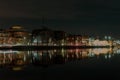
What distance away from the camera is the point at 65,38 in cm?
17338

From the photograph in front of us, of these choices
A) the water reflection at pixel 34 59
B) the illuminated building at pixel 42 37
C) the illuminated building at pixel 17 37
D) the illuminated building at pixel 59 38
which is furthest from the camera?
the illuminated building at pixel 59 38

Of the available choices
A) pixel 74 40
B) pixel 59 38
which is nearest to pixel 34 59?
pixel 59 38

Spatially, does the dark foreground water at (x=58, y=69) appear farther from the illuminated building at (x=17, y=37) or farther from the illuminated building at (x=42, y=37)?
the illuminated building at (x=42, y=37)

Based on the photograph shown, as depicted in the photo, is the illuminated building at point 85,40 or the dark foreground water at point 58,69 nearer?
the dark foreground water at point 58,69

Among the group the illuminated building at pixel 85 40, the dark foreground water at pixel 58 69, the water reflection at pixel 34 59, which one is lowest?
the dark foreground water at pixel 58 69

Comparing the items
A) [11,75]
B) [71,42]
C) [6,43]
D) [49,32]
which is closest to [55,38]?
[49,32]

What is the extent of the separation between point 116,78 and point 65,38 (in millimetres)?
146137

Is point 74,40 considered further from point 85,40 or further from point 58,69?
point 58,69

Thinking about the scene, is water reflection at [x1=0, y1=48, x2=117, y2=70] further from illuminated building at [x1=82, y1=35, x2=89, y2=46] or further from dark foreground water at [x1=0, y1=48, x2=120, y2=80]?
illuminated building at [x1=82, y1=35, x2=89, y2=46]

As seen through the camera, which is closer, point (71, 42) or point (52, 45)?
point (52, 45)

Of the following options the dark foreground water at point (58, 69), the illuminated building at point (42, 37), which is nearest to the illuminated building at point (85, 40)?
the illuminated building at point (42, 37)

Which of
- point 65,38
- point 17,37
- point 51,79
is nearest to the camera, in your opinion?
point 51,79

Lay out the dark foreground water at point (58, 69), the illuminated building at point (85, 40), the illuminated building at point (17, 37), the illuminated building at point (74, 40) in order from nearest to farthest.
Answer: the dark foreground water at point (58, 69) < the illuminated building at point (17, 37) < the illuminated building at point (74, 40) < the illuminated building at point (85, 40)

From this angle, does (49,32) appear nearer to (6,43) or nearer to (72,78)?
(6,43)
